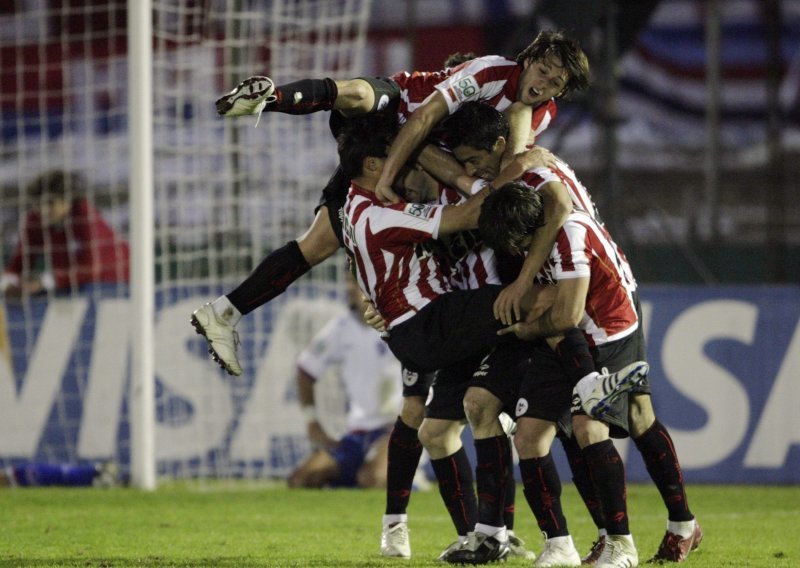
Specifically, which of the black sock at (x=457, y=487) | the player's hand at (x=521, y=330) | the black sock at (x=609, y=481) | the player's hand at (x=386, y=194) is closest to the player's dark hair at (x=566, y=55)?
the player's hand at (x=386, y=194)

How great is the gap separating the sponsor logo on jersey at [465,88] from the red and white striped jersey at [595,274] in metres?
0.76

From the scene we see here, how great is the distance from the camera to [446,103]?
19.8 feet

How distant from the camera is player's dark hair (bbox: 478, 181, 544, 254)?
5512 mm

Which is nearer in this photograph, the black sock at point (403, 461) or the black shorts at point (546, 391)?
the black shorts at point (546, 391)

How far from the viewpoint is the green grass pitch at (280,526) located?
6074 mm

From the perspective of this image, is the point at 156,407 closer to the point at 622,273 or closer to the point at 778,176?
the point at 622,273

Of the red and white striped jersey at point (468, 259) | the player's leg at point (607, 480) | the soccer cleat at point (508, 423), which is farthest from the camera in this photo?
the soccer cleat at point (508, 423)

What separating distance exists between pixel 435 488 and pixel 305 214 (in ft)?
8.19

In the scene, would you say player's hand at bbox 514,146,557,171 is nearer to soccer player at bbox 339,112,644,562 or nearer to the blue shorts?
soccer player at bbox 339,112,644,562

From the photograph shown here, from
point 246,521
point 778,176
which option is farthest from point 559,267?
point 778,176

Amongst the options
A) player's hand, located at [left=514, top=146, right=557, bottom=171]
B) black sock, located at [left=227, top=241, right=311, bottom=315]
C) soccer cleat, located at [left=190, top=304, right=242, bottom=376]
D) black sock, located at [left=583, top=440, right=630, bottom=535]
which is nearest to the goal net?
black sock, located at [left=227, top=241, right=311, bottom=315]

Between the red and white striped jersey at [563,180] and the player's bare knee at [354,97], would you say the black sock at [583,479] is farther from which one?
the player's bare knee at [354,97]

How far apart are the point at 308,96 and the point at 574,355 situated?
1569 mm

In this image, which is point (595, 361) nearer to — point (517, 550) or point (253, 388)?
point (517, 550)
